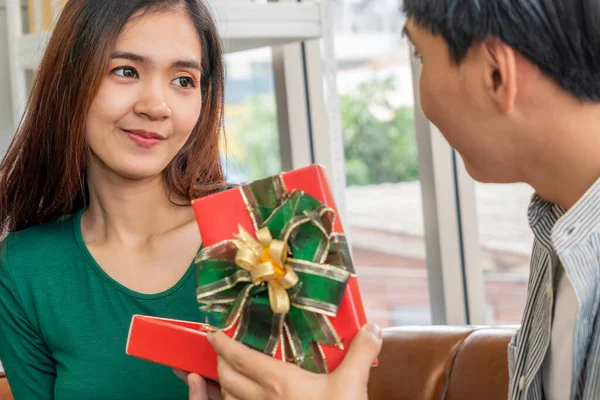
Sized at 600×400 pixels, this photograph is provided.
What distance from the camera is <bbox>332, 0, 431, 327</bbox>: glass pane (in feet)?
8.50

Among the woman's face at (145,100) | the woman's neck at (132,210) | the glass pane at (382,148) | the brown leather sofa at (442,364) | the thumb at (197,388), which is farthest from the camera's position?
the glass pane at (382,148)

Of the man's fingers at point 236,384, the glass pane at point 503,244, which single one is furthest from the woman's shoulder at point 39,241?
the glass pane at point 503,244

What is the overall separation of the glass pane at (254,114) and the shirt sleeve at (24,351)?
1.26 metres

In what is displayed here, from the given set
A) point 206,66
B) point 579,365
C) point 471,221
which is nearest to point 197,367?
point 579,365

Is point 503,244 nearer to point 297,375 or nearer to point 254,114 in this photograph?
point 254,114

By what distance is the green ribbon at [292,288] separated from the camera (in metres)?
0.98

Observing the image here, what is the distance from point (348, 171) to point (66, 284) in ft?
4.25

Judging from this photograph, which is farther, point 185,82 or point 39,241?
point 39,241

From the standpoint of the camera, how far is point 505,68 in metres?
0.92

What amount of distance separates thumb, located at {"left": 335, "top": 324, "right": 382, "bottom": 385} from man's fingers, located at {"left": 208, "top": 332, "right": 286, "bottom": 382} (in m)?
0.07

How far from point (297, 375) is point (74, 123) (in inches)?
29.3

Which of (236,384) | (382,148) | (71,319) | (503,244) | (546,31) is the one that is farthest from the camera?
(382,148)

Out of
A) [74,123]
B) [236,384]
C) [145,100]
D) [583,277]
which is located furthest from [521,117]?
[74,123]

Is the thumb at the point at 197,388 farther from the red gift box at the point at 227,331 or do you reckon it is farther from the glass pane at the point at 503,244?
the glass pane at the point at 503,244
